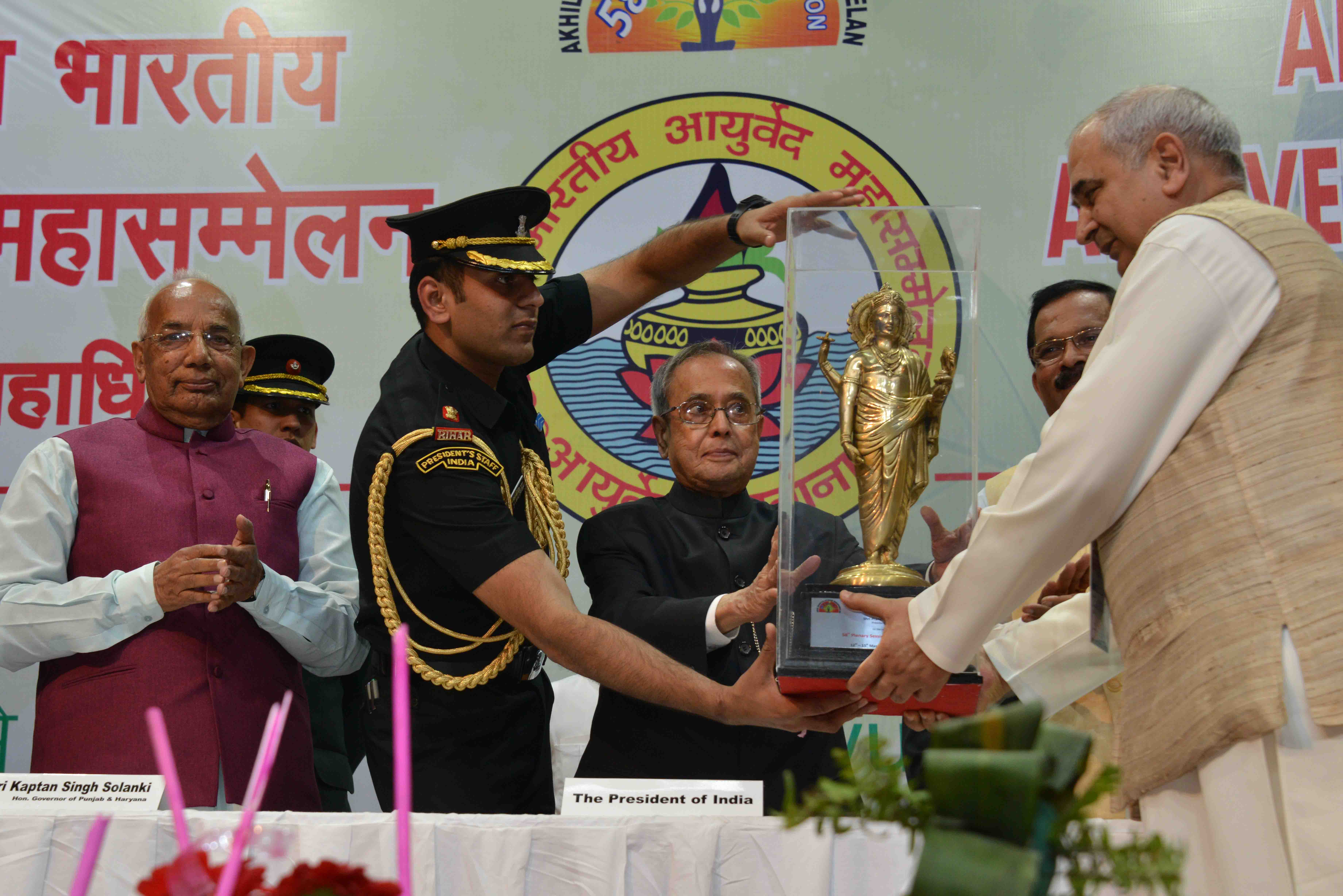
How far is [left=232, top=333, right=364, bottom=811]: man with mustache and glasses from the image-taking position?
3.03 meters

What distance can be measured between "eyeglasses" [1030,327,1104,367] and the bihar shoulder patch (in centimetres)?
152

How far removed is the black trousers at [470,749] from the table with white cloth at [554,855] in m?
0.44

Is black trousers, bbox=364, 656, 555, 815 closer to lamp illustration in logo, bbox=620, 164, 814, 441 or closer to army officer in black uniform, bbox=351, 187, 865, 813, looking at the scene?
army officer in black uniform, bbox=351, 187, 865, 813

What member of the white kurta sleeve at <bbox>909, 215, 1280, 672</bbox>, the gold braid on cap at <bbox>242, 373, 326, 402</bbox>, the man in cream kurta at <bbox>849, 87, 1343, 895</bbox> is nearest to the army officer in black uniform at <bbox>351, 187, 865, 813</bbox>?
the man in cream kurta at <bbox>849, 87, 1343, 895</bbox>

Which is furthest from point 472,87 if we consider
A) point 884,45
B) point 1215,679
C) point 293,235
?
point 1215,679

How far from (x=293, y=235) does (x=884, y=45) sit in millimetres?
1954

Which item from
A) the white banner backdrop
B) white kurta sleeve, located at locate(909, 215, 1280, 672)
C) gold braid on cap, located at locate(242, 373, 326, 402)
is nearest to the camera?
white kurta sleeve, located at locate(909, 215, 1280, 672)

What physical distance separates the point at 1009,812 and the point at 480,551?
1.84 meters

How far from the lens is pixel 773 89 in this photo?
12.2ft

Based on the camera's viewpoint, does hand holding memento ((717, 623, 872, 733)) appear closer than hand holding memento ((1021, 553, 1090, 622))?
Yes

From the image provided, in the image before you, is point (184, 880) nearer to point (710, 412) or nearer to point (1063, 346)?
point (710, 412)

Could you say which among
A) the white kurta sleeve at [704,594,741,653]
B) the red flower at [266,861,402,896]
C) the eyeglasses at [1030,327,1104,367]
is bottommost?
the red flower at [266,861,402,896]

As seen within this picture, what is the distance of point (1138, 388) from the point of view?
5.24 feet

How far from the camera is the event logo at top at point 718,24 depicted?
3.72 m
